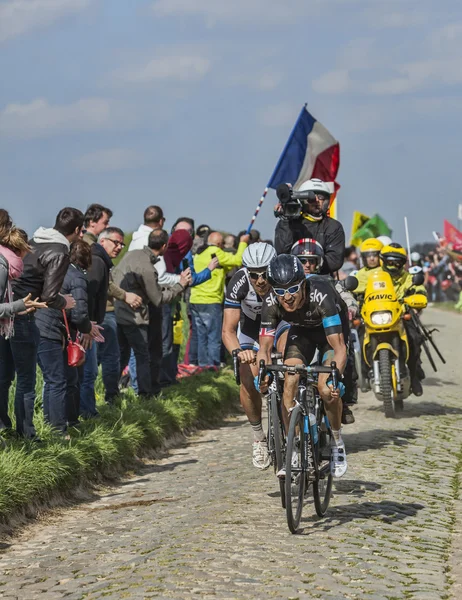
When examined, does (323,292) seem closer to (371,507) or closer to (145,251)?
(371,507)

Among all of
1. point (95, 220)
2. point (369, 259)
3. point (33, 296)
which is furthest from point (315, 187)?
point (369, 259)

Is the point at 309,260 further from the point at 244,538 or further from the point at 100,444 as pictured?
the point at 244,538

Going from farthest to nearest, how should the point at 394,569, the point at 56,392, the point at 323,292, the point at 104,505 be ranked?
1. the point at 56,392
2. the point at 104,505
3. the point at 323,292
4. the point at 394,569

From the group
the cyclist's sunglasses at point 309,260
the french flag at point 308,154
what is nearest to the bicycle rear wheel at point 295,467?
the cyclist's sunglasses at point 309,260

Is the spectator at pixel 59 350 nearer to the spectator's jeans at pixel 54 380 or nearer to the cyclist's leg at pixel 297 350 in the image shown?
the spectator's jeans at pixel 54 380

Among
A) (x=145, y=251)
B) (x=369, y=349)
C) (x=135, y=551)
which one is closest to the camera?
(x=135, y=551)

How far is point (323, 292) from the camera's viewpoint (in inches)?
337

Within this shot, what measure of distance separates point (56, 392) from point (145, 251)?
367cm

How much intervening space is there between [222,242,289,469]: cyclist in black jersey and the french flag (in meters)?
7.54

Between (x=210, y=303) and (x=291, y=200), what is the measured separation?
5.77 m

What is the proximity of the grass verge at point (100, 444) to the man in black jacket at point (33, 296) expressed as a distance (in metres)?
0.31

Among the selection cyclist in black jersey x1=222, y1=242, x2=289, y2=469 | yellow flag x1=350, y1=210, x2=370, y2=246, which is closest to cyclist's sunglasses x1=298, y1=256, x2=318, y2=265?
cyclist in black jersey x1=222, y1=242, x2=289, y2=469

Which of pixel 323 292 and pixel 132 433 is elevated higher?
pixel 323 292

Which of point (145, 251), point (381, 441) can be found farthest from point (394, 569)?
point (145, 251)
